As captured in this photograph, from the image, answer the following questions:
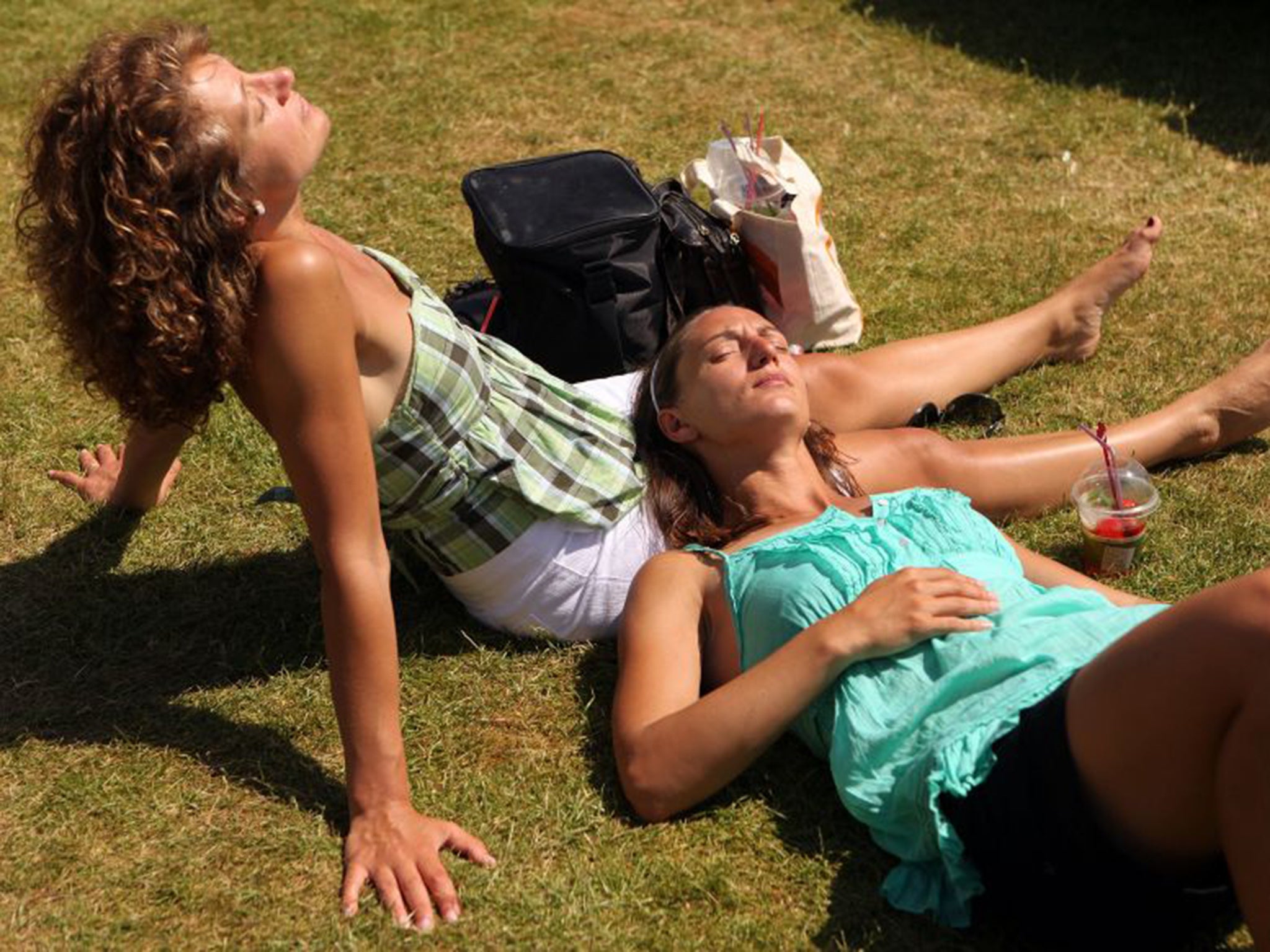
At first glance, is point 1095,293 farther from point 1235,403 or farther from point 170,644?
point 170,644

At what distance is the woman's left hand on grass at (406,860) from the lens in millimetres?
2834

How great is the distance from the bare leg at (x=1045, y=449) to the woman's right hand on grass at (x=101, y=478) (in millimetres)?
1871

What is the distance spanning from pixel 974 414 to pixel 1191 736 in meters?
2.20

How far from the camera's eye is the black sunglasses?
440 cm

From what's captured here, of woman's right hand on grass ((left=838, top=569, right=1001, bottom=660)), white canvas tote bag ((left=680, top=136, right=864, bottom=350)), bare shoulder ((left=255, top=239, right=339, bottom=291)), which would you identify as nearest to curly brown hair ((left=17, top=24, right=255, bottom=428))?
bare shoulder ((left=255, top=239, right=339, bottom=291))

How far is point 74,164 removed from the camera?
2.86 meters

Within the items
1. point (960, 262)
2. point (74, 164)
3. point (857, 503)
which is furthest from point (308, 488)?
point (960, 262)

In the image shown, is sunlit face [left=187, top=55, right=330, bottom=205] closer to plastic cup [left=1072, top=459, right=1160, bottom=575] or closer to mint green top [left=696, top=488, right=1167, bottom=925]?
mint green top [left=696, top=488, right=1167, bottom=925]

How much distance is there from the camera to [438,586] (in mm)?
3857

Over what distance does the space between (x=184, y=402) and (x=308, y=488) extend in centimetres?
35

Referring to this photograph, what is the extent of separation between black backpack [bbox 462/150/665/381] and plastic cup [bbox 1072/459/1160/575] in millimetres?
1225

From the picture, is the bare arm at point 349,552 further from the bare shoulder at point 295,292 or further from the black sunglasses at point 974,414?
the black sunglasses at point 974,414

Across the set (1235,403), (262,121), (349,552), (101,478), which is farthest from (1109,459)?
(101,478)

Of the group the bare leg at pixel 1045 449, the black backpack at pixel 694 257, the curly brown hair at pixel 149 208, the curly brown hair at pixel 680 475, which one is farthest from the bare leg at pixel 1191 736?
the black backpack at pixel 694 257
